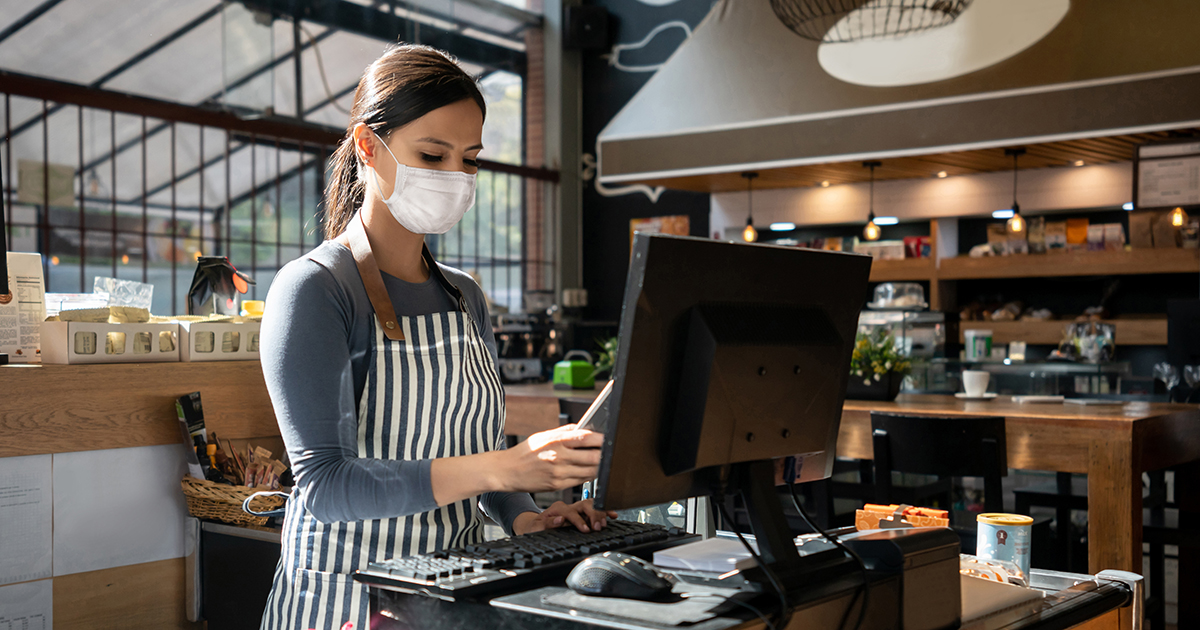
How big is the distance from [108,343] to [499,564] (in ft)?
4.63

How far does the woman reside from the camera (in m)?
1.19

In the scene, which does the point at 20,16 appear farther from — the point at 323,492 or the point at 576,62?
the point at 323,492

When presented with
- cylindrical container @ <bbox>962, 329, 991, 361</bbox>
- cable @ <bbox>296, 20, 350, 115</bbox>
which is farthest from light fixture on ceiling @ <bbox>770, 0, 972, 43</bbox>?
cable @ <bbox>296, 20, 350, 115</bbox>

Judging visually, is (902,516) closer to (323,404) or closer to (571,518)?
(571,518)

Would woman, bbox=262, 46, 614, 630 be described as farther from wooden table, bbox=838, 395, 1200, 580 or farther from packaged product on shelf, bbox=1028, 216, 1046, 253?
packaged product on shelf, bbox=1028, 216, 1046, 253

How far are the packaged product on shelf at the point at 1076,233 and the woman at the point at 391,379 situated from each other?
645 centimetres

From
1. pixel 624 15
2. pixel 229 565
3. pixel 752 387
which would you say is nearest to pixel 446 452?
pixel 752 387

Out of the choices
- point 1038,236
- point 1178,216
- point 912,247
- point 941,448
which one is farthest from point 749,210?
point 941,448

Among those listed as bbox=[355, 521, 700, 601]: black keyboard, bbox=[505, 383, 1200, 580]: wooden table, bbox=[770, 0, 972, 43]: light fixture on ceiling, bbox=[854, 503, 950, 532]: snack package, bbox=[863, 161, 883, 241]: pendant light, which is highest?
bbox=[770, 0, 972, 43]: light fixture on ceiling

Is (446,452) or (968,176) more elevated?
(968,176)

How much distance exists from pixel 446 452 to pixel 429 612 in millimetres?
392

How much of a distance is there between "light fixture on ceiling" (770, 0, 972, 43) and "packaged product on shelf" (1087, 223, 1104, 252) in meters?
2.06

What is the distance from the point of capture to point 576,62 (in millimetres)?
10008

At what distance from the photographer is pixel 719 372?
100cm
